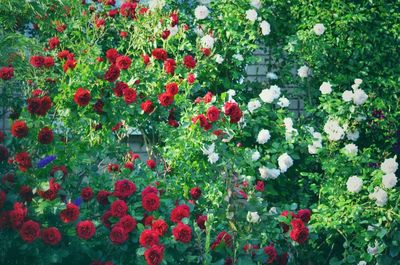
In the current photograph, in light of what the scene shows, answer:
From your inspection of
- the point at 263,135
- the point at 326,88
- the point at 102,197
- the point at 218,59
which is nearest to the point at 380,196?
the point at 263,135

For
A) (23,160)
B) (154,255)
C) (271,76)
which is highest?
(23,160)

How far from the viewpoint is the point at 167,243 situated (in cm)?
395

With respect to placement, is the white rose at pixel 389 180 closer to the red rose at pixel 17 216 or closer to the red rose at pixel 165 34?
the red rose at pixel 165 34

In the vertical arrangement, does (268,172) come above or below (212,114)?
below

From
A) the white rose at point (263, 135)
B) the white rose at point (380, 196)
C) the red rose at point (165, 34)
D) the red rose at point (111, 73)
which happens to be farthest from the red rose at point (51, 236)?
the red rose at point (165, 34)

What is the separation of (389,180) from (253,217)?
127 cm

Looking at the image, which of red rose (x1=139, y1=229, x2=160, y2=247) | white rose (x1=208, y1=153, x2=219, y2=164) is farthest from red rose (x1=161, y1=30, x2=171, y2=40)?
red rose (x1=139, y1=229, x2=160, y2=247)

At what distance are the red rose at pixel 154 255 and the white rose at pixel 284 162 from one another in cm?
242

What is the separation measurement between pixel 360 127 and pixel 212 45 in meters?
1.37

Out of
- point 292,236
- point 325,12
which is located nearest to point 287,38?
point 325,12

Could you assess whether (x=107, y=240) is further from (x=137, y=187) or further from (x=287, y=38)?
(x=287, y=38)

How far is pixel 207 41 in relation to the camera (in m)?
6.59

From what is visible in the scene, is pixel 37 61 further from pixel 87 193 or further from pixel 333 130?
pixel 333 130

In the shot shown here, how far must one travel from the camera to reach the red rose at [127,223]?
12.8 ft
